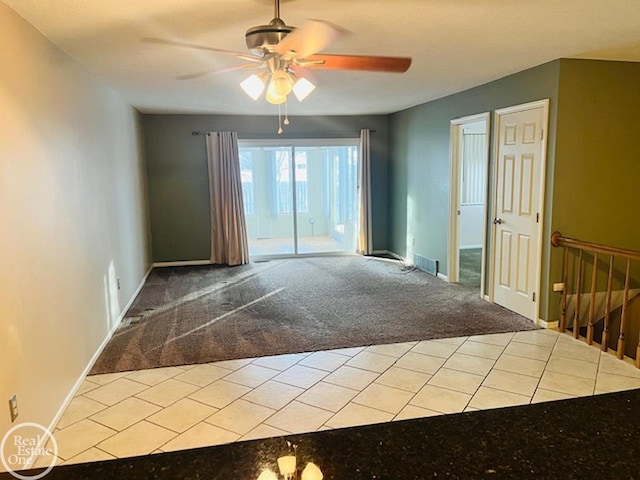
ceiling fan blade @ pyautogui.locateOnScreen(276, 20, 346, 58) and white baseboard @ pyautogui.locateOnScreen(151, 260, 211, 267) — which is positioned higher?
ceiling fan blade @ pyautogui.locateOnScreen(276, 20, 346, 58)

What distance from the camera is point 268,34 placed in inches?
88.0

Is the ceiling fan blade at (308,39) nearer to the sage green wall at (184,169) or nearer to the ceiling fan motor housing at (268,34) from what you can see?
the ceiling fan motor housing at (268,34)

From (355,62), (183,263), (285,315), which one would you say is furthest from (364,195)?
(355,62)

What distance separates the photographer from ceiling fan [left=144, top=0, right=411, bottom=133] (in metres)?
2.13

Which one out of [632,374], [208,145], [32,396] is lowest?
[632,374]

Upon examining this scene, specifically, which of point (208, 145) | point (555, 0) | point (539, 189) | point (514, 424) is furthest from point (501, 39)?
point (208, 145)

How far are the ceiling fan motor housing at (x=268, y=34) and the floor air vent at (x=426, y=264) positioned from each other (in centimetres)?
456

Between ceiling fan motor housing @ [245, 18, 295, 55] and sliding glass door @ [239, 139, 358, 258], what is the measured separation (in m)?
5.15

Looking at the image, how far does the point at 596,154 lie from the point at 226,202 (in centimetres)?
494

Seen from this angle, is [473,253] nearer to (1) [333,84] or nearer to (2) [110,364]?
(1) [333,84]

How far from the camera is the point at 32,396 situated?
2420mm

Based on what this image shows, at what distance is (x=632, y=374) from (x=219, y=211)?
560cm

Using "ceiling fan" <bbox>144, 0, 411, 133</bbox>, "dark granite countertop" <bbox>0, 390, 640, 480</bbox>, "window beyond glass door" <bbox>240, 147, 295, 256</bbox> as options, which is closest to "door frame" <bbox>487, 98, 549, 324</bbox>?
"ceiling fan" <bbox>144, 0, 411, 133</bbox>

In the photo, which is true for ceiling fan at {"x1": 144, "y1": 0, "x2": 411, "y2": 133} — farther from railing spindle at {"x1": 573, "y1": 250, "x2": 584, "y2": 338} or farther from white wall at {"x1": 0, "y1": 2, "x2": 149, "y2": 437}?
railing spindle at {"x1": 573, "y1": 250, "x2": 584, "y2": 338}
